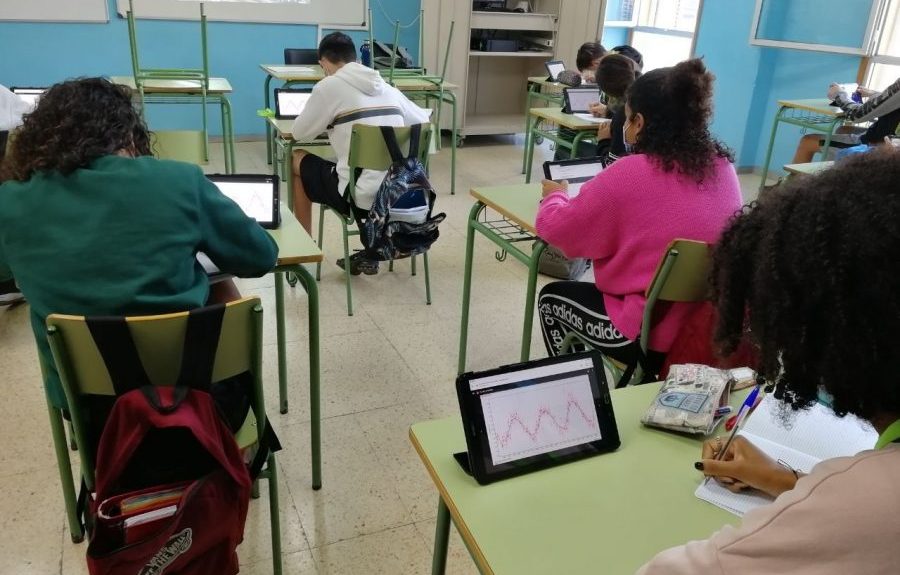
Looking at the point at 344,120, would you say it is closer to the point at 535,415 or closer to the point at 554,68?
the point at 535,415

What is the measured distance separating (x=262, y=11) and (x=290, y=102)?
2318 millimetres

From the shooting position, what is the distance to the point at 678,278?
1.60 m

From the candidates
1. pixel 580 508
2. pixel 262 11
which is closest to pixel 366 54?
pixel 262 11

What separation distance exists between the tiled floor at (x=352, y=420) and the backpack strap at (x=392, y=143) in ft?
2.24

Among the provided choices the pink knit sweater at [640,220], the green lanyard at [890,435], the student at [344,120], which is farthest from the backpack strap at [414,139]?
the green lanyard at [890,435]

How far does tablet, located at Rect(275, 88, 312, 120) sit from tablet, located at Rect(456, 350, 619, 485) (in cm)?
297

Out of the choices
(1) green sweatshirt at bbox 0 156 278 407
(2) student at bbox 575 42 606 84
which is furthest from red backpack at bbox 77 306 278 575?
(2) student at bbox 575 42 606 84

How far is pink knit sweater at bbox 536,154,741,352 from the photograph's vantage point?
169cm

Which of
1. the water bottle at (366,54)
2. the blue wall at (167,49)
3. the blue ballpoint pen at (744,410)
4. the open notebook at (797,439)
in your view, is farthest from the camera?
the water bottle at (366,54)

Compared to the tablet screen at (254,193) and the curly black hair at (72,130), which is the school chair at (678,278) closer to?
the tablet screen at (254,193)

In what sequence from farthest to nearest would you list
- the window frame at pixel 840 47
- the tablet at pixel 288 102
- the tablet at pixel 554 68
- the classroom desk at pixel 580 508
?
the tablet at pixel 554 68 < the window frame at pixel 840 47 < the tablet at pixel 288 102 < the classroom desk at pixel 580 508

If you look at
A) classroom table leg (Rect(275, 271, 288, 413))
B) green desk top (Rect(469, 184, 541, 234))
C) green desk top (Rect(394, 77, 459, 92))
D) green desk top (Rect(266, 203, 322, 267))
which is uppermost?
green desk top (Rect(394, 77, 459, 92))

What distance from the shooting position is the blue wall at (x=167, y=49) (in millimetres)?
5078

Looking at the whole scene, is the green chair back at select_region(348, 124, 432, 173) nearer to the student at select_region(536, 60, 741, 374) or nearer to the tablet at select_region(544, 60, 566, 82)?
the student at select_region(536, 60, 741, 374)
